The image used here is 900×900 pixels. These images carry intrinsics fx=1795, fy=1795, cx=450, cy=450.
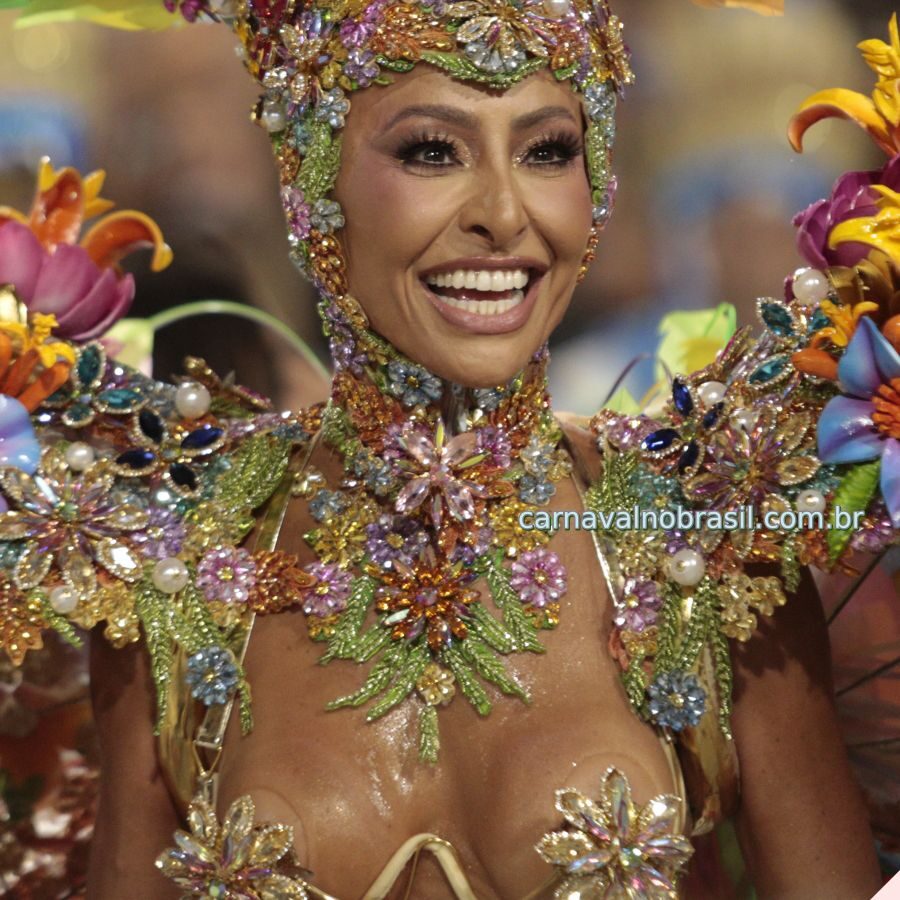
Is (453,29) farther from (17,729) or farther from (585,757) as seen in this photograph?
(17,729)

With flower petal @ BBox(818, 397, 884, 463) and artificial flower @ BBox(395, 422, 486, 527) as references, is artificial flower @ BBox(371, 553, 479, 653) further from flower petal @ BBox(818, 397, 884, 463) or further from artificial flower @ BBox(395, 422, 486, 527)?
flower petal @ BBox(818, 397, 884, 463)

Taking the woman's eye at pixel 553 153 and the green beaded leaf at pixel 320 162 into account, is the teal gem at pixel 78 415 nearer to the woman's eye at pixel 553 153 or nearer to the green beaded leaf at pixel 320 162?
the green beaded leaf at pixel 320 162

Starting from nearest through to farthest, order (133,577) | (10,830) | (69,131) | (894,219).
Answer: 1. (894,219)
2. (133,577)
3. (10,830)
4. (69,131)

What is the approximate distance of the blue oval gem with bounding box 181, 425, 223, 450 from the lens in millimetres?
1944

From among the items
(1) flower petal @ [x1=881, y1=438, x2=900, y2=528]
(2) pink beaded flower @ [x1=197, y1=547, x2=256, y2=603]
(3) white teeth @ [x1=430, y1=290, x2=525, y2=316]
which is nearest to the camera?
(1) flower petal @ [x1=881, y1=438, x2=900, y2=528]

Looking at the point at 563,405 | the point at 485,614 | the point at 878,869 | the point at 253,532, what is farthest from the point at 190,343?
the point at 878,869

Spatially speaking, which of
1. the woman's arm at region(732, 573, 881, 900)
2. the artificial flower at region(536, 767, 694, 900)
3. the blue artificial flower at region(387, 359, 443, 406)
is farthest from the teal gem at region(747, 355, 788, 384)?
the artificial flower at region(536, 767, 694, 900)

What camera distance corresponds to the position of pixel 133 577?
6.04 ft

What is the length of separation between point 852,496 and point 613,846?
40 cm

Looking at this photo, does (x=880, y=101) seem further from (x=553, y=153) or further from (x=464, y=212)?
(x=464, y=212)

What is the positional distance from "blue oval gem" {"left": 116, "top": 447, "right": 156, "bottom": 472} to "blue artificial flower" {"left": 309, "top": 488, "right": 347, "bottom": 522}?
0.19m

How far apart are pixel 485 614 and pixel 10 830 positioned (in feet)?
2.23

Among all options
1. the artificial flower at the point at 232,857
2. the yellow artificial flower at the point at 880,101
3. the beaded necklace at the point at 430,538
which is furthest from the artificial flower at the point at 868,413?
the artificial flower at the point at 232,857

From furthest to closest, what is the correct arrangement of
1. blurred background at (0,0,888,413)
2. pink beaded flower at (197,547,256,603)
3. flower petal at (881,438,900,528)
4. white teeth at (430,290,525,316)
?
blurred background at (0,0,888,413) → pink beaded flower at (197,547,256,603) → white teeth at (430,290,525,316) → flower petal at (881,438,900,528)
